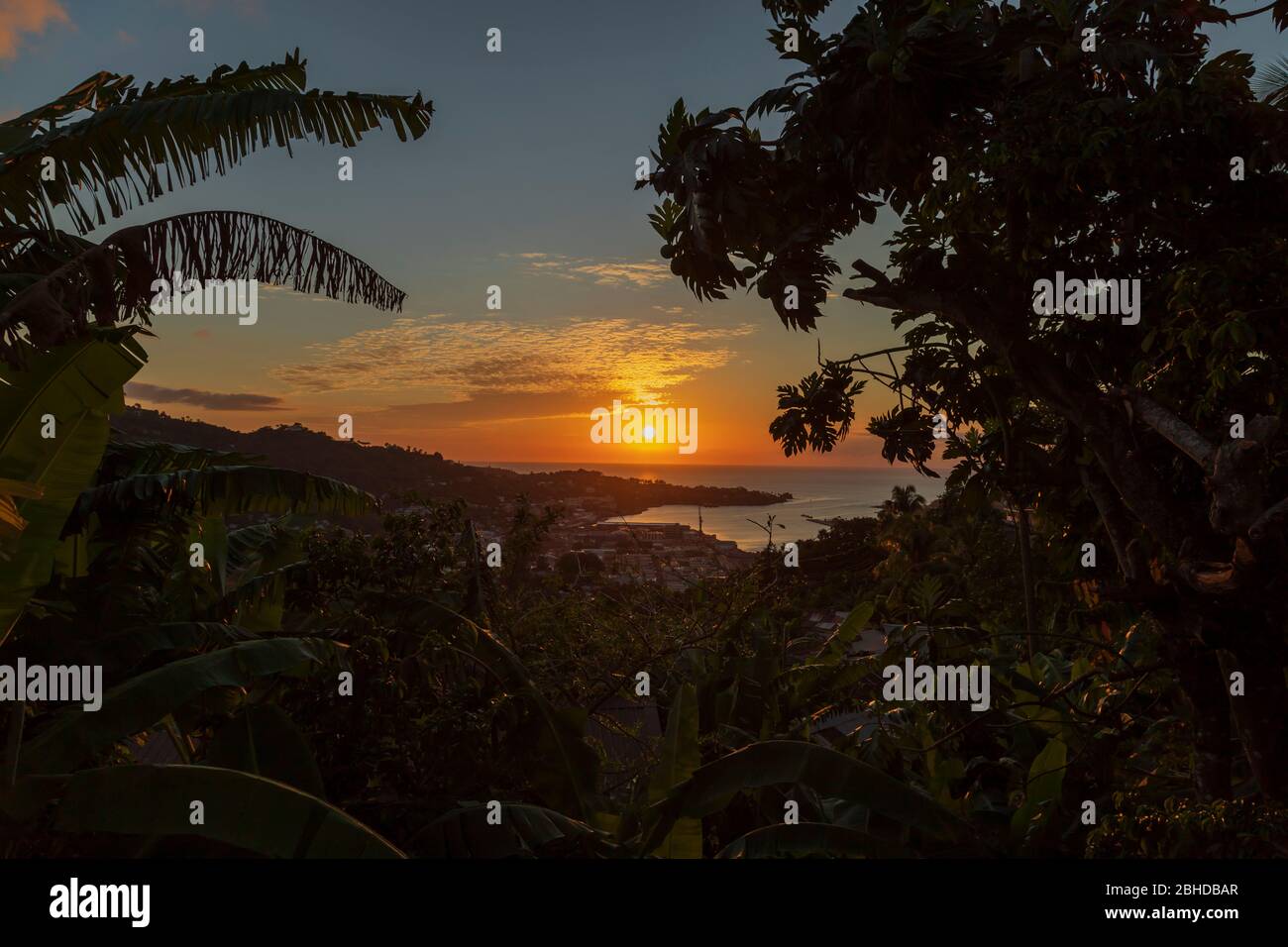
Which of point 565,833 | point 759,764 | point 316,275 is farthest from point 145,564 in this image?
point 759,764

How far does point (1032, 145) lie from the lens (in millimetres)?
4328

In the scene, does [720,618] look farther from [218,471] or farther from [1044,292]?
[218,471]

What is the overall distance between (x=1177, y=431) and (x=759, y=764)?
2849mm

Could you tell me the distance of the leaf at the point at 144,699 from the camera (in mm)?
3508

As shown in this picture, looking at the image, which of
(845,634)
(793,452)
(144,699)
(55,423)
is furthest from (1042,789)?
(55,423)

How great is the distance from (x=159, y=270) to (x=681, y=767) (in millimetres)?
4823

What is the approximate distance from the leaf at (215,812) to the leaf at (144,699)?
1.34 ft

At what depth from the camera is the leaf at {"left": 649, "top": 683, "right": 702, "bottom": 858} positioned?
4.20 meters

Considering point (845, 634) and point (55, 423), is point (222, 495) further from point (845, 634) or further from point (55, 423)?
point (845, 634)

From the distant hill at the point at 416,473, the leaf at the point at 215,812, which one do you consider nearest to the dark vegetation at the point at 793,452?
the leaf at the point at 215,812

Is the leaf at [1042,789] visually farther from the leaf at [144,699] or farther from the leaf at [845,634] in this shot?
the leaf at [144,699]

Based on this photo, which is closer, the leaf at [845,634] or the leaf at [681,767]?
the leaf at [681,767]

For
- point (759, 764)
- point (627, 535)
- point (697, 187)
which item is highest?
point (697, 187)

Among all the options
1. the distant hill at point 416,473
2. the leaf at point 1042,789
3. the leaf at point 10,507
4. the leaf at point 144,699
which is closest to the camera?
the leaf at point 10,507
